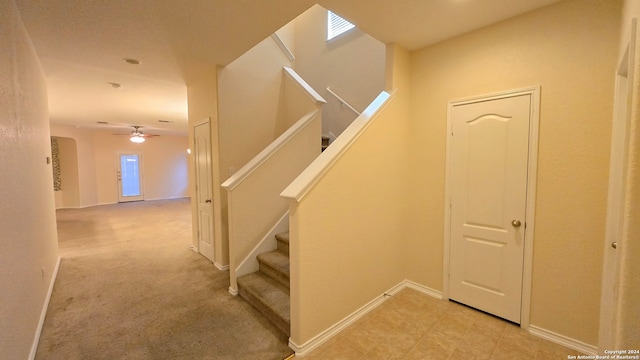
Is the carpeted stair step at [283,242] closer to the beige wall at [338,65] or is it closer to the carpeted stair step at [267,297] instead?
the carpeted stair step at [267,297]

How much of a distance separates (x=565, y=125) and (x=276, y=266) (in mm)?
2732

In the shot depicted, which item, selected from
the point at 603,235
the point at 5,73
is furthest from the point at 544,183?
the point at 5,73

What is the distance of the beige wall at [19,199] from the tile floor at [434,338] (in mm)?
1880

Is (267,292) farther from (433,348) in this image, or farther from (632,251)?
(632,251)

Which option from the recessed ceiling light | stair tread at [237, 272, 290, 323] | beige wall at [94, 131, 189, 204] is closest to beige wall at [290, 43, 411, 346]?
stair tread at [237, 272, 290, 323]

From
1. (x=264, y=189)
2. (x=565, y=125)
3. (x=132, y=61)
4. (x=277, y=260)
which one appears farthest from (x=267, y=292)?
(x=132, y=61)

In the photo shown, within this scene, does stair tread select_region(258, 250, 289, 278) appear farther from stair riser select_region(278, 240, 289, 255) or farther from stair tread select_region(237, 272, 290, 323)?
stair tread select_region(237, 272, 290, 323)

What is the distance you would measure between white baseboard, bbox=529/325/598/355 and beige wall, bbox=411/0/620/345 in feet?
0.11

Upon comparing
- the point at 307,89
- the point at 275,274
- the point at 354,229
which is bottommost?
the point at 275,274

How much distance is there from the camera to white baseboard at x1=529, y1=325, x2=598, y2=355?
1828mm

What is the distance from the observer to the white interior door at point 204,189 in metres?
3.45

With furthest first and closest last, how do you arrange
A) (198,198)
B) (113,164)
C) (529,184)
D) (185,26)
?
(113,164), (198,198), (185,26), (529,184)

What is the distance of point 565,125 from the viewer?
188 centimetres

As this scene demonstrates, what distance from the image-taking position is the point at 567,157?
1.88 meters
